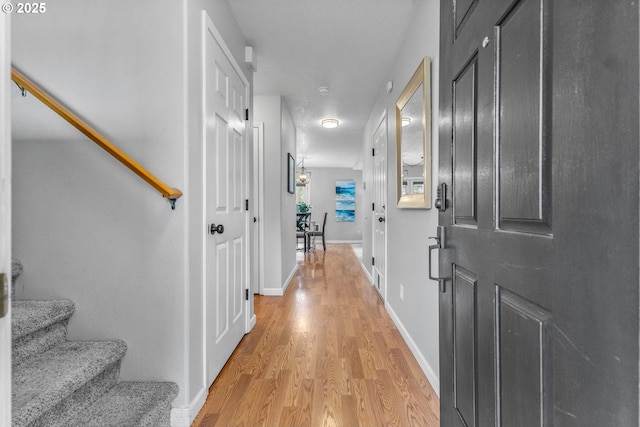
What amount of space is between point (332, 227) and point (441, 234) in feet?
29.1

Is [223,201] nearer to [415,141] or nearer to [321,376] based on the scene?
[321,376]

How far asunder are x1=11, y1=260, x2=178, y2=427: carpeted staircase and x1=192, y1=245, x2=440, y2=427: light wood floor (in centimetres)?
32

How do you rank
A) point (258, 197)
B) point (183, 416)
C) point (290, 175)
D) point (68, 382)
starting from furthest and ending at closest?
point (290, 175)
point (258, 197)
point (183, 416)
point (68, 382)

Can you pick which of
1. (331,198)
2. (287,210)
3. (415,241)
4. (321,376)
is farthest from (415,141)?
(331,198)

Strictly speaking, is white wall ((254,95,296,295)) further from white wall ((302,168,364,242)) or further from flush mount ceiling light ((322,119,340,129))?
white wall ((302,168,364,242))

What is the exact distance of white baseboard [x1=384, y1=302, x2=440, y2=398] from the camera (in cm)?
179

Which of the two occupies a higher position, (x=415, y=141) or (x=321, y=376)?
(x=415, y=141)

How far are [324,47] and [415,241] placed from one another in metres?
1.77

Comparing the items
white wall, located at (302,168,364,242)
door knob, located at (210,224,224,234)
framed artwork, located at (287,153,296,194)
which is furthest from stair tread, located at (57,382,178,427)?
white wall, located at (302,168,364,242)

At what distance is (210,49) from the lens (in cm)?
178

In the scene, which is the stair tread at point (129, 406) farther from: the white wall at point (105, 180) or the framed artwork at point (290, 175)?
the framed artwork at point (290, 175)

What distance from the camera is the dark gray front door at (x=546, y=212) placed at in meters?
0.42

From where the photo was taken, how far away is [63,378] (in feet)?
3.85

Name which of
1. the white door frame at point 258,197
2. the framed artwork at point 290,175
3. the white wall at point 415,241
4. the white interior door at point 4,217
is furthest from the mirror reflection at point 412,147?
the framed artwork at point 290,175
